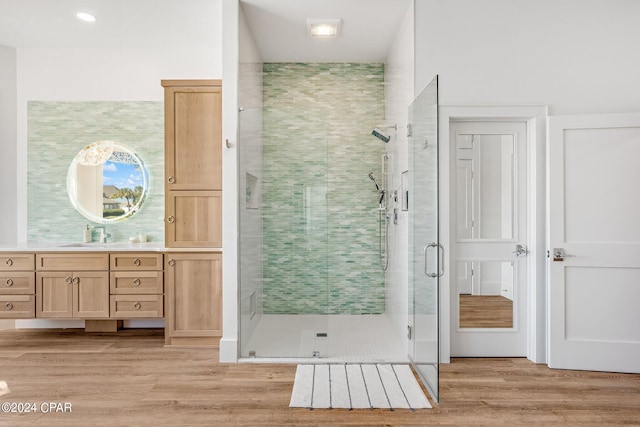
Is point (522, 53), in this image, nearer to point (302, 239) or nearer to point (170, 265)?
point (302, 239)

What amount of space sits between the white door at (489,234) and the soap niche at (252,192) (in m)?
1.62

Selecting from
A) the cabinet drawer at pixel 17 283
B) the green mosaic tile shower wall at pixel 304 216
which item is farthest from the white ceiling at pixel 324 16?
the cabinet drawer at pixel 17 283

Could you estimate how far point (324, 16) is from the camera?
11.3 ft

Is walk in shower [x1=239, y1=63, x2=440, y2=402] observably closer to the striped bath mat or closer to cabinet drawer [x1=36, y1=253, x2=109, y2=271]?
the striped bath mat

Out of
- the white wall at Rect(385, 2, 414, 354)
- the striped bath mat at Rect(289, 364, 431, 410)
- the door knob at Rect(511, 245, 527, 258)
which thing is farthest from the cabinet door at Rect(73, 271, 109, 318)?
the door knob at Rect(511, 245, 527, 258)

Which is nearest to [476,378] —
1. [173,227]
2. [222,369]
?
[222,369]

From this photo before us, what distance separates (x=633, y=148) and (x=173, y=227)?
12.3 feet

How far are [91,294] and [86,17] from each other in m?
2.49

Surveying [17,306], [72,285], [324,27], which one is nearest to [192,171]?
[72,285]

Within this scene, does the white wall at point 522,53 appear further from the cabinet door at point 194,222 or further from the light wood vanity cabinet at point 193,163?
the cabinet door at point 194,222

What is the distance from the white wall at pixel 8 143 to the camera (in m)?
4.08

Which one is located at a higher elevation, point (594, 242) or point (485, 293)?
point (594, 242)

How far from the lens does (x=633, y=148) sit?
2.96 meters

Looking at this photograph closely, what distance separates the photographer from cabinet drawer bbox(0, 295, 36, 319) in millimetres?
3621
